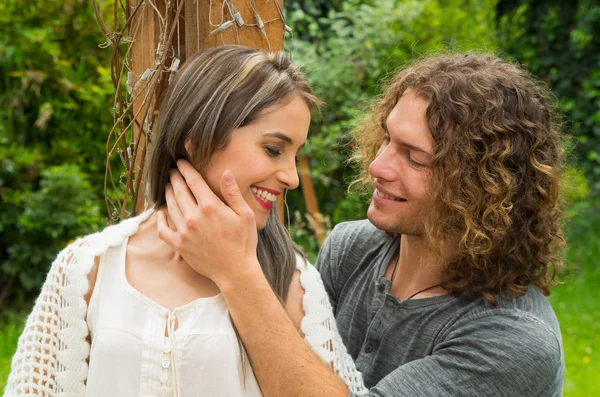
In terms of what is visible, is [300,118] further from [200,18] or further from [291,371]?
[291,371]

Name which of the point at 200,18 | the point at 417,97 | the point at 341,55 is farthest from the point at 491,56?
the point at 341,55

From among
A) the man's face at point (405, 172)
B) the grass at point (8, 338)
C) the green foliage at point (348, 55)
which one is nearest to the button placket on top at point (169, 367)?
the man's face at point (405, 172)

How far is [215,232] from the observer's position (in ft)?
6.66

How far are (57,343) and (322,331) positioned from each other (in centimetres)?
69

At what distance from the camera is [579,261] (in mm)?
7090

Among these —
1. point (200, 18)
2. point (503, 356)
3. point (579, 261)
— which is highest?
point (200, 18)

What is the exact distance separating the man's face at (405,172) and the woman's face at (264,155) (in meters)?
0.39

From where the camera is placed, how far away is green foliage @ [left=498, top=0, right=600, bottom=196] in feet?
26.2

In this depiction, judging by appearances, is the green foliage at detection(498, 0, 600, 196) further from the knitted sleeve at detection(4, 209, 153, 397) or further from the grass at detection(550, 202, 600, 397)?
the knitted sleeve at detection(4, 209, 153, 397)

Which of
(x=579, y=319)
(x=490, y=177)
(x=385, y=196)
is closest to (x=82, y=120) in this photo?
(x=385, y=196)

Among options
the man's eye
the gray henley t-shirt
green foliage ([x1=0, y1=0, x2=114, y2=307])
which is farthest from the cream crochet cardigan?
green foliage ([x1=0, y1=0, x2=114, y2=307])

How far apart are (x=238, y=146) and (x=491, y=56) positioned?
3.35 feet

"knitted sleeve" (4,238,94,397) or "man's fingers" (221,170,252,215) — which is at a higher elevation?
"man's fingers" (221,170,252,215)

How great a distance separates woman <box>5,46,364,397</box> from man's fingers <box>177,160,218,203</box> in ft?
0.09
